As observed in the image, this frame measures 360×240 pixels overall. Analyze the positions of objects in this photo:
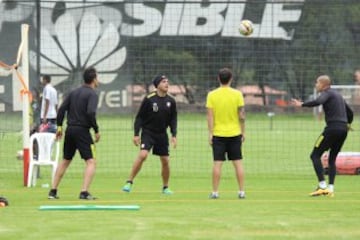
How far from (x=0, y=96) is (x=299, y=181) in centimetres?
633

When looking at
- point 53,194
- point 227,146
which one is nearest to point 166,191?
point 227,146

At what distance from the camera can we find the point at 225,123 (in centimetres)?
1398

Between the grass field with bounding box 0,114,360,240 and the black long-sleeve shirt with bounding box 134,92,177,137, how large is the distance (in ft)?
3.49

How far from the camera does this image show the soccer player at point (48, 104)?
60.8 feet

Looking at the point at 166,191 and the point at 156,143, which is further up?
the point at 156,143

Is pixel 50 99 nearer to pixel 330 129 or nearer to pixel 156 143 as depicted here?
pixel 156 143

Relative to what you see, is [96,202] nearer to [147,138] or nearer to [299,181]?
[147,138]

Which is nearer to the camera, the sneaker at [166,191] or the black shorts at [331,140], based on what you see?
the black shorts at [331,140]

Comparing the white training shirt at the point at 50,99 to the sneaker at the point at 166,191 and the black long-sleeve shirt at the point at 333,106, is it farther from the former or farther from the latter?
the black long-sleeve shirt at the point at 333,106

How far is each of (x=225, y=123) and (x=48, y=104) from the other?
565 cm

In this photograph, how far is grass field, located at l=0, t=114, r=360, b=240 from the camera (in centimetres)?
970

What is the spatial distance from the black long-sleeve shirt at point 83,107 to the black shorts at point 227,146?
1.77m

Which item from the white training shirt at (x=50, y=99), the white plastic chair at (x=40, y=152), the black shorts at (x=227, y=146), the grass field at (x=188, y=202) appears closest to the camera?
the grass field at (x=188, y=202)

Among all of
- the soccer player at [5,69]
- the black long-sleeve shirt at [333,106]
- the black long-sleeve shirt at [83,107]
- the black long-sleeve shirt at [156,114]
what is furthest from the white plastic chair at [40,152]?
the black long-sleeve shirt at [333,106]
